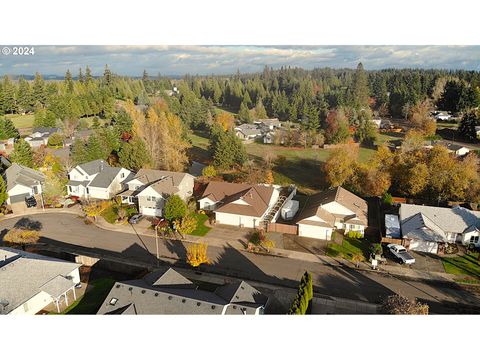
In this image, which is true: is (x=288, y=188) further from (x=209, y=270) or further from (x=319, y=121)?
(x=319, y=121)

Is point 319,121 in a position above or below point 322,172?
above

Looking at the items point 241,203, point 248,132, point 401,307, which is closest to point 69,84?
point 248,132

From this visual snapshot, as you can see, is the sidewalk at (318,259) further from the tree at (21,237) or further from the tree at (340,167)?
the tree at (340,167)

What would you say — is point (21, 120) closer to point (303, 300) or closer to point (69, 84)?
point (69, 84)

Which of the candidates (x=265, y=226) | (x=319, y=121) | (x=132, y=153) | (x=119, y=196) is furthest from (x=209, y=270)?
(x=319, y=121)

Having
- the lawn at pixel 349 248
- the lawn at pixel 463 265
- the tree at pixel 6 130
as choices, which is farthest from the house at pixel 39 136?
the lawn at pixel 463 265

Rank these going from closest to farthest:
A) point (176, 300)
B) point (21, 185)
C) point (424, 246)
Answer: point (176, 300) → point (424, 246) → point (21, 185)
